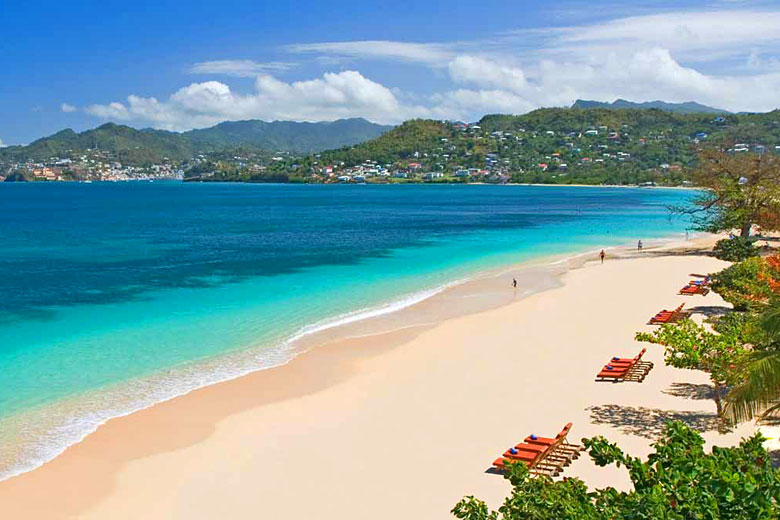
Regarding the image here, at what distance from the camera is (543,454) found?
1545 cm

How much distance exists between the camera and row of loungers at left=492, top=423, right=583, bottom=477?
15045 millimetres

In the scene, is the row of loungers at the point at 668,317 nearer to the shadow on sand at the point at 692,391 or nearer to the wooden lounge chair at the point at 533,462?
the shadow on sand at the point at 692,391

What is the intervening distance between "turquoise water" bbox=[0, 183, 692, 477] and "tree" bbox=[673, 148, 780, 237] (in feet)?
44.3

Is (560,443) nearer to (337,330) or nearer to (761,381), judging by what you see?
(761,381)

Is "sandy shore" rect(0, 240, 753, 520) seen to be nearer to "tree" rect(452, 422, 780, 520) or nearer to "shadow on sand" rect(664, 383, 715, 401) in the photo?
"shadow on sand" rect(664, 383, 715, 401)

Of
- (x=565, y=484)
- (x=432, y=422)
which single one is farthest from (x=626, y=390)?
(x=565, y=484)

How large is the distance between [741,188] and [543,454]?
39903mm

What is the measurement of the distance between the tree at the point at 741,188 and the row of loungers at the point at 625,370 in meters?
25.8

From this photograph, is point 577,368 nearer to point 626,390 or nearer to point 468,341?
point 626,390

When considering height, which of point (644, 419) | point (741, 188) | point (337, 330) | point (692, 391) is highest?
point (741, 188)

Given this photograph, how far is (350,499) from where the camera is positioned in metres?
14.5

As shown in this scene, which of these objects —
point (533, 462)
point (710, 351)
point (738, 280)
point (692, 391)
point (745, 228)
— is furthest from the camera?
point (745, 228)

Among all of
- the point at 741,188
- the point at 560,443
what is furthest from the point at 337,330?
the point at 741,188

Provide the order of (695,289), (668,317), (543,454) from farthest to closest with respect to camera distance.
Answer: (695,289) → (668,317) → (543,454)
